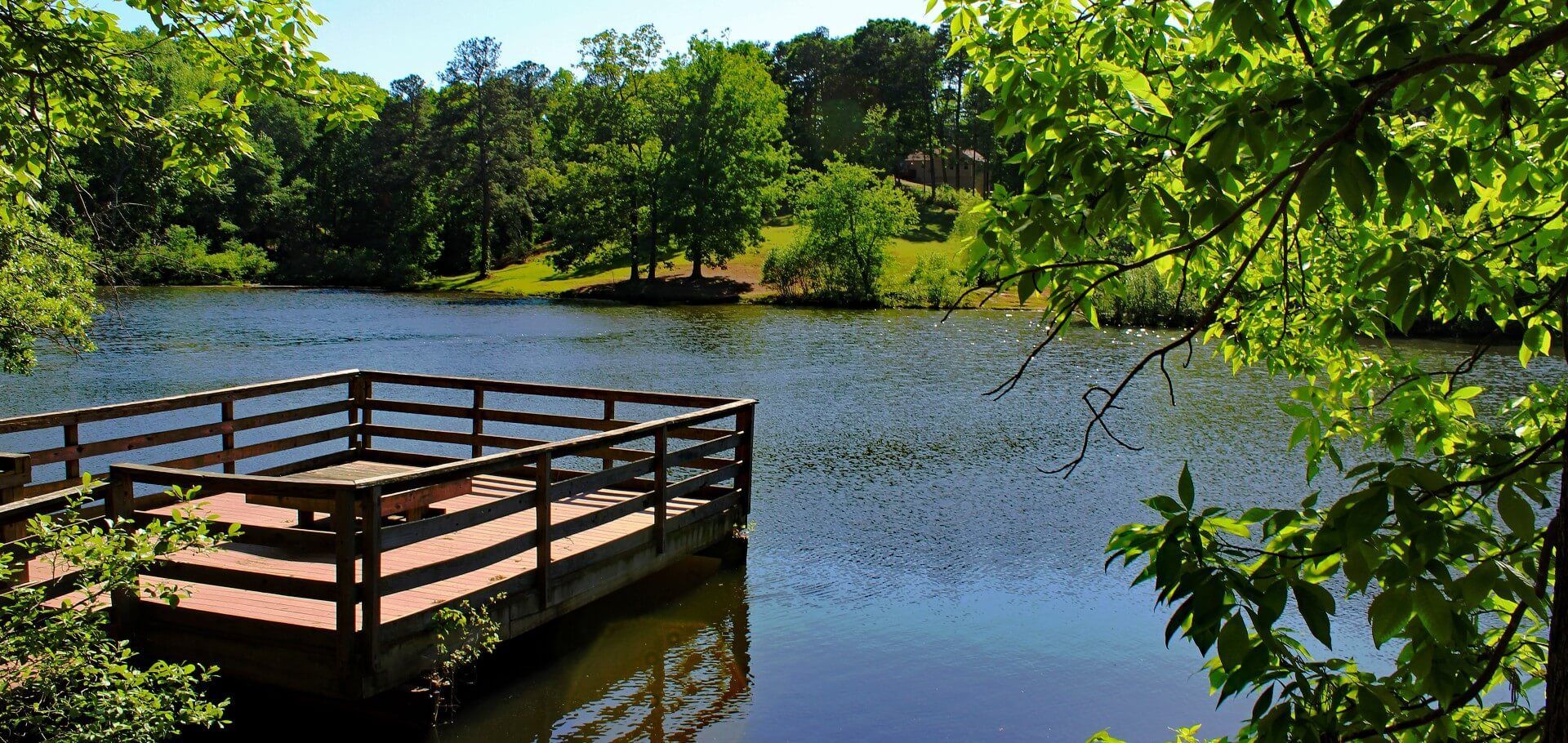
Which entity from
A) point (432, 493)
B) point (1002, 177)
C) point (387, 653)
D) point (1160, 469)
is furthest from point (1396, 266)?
point (1002, 177)

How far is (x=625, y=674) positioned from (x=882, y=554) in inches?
173

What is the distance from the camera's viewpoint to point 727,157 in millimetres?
61938

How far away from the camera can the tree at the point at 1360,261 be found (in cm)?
213

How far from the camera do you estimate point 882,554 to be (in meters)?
13.0

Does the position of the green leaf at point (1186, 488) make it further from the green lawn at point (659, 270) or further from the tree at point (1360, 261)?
the green lawn at point (659, 270)

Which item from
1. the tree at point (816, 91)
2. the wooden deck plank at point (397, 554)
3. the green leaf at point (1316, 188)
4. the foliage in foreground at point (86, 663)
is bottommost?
the wooden deck plank at point (397, 554)

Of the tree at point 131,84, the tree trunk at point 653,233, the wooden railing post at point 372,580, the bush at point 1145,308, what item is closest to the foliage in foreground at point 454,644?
the wooden railing post at point 372,580

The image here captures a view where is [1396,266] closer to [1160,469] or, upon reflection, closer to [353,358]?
[1160,469]

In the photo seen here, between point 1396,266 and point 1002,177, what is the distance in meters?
80.1

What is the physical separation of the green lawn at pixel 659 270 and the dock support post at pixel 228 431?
154ft

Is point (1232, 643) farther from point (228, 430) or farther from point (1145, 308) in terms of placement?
point (1145, 308)

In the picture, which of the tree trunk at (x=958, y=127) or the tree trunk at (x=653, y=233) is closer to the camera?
the tree trunk at (x=653, y=233)

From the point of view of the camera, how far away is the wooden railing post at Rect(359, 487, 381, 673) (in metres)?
7.08

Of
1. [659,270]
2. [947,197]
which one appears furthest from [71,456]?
[947,197]
